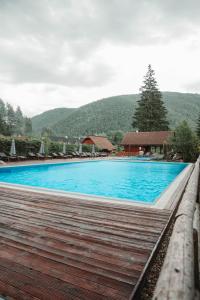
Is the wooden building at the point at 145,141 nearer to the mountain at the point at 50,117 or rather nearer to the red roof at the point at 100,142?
the red roof at the point at 100,142

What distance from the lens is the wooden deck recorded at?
1.91 meters

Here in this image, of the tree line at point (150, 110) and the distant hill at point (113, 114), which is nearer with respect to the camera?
the tree line at point (150, 110)

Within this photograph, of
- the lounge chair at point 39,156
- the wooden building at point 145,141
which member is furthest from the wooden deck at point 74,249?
the wooden building at point 145,141

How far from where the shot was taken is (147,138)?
3266 cm

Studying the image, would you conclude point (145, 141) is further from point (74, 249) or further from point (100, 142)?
point (74, 249)

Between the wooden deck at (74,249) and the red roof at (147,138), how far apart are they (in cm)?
2811

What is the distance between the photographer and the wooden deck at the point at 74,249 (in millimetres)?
1909

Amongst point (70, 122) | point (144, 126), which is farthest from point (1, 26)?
point (70, 122)

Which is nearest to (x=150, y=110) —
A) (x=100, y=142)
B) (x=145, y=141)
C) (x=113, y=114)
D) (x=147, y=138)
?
(x=147, y=138)

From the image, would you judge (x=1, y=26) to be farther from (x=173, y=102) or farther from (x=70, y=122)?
(x=173, y=102)

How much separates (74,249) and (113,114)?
7155 cm

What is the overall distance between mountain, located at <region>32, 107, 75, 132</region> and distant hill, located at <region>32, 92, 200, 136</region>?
66 cm

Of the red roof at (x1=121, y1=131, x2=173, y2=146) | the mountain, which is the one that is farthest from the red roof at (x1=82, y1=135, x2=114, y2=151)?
the mountain

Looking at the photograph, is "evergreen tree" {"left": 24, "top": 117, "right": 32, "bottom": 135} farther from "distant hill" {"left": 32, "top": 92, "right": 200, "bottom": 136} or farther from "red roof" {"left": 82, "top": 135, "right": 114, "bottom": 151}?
"red roof" {"left": 82, "top": 135, "right": 114, "bottom": 151}
